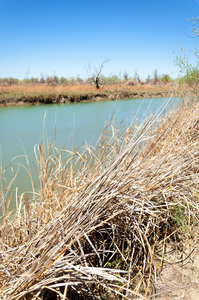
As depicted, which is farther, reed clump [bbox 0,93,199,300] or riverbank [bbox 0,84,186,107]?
riverbank [bbox 0,84,186,107]

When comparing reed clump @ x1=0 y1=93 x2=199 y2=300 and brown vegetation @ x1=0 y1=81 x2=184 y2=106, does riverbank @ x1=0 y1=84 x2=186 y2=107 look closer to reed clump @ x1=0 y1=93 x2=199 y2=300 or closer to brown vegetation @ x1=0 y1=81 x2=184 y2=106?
brown vegetation @ x1=0 y1=81 x2=184 y2=106

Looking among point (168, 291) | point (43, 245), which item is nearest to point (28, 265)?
point (43, 245)

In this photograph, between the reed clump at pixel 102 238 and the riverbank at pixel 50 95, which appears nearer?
the reed clump at pixel 102 238

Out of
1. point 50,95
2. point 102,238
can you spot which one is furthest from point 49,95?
point 102,238

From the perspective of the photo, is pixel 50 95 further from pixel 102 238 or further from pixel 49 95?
pixel 102 238

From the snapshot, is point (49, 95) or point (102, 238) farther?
point (49, 95)

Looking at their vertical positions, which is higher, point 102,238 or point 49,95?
point 49,95

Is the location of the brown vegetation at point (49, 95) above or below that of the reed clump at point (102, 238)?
above

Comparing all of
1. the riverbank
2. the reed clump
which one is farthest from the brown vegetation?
the reed clump

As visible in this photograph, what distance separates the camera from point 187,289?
0.93m

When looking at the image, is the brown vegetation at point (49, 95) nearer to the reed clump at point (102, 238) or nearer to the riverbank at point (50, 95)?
the riverbank at point (50, 95)

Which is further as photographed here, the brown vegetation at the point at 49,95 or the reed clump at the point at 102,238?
the brown vegetation at the point at 49,95

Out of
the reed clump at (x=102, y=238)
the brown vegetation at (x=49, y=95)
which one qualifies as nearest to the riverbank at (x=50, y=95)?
the brown vegetation at (x=49, y=95)

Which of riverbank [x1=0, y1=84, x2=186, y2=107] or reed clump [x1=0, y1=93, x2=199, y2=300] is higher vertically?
riverbank [x1=0, y1=84, x2=186, y2=107]
